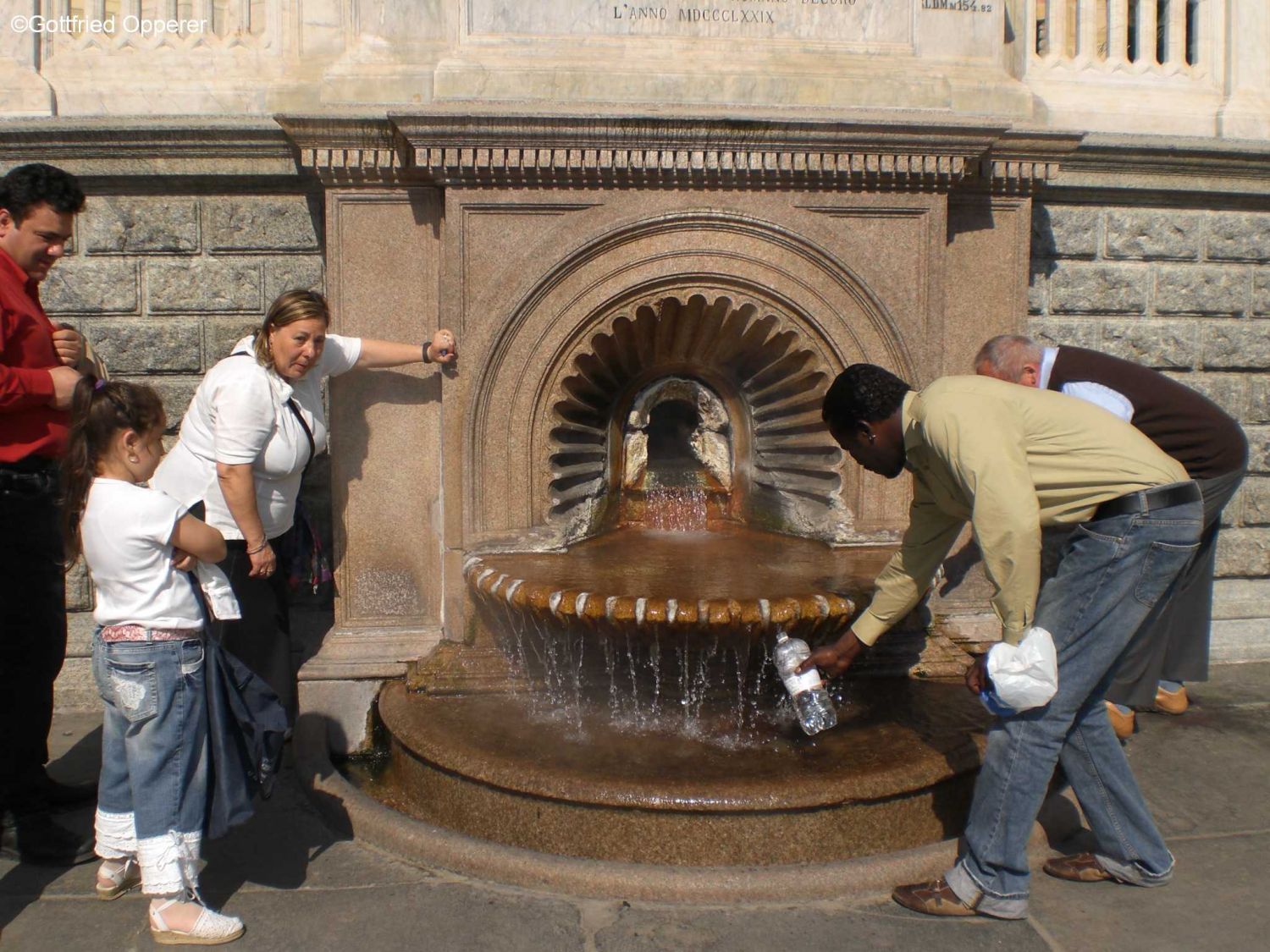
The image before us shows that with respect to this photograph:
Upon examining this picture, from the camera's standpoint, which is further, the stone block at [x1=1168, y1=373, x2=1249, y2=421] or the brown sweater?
the stone block at [x1=1168, y1=373, x2=1249, y2=421]

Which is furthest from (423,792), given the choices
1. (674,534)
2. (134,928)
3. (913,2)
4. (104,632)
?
(913,2)

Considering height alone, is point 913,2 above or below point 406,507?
above

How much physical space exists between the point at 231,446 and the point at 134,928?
5.11 feet

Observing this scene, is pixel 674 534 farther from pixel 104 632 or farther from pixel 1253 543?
pixel 1253 543

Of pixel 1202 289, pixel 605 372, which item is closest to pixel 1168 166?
pixel 1202 289

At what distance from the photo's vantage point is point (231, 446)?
3600 millimetres

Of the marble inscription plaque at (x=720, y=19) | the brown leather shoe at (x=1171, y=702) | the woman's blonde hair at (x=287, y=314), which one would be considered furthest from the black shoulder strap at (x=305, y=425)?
the brown leather shoe at (x=1171, y=702)

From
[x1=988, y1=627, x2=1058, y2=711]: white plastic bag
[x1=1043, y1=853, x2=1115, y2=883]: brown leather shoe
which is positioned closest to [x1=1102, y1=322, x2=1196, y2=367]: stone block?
[x1=1043, y1=853, x2=1115, y2=883]: brown leather shoe

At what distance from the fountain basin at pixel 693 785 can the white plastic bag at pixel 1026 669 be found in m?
0.67

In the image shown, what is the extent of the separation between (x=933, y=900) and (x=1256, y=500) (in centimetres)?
407

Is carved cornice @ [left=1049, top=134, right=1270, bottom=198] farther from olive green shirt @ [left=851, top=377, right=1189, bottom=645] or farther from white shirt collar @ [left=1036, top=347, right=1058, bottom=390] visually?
olive green shirt @ [left=851, top=377, right=1189, bottom=645]

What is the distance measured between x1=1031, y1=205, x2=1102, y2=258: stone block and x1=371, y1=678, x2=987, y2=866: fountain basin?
2.76 metres

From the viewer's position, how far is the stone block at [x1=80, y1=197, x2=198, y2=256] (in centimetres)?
502

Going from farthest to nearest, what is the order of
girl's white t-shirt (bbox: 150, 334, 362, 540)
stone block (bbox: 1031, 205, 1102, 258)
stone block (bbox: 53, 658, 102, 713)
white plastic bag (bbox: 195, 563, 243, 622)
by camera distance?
stone block (bbox: 1031, 205, 1102, 258) < stone block (bbox: 53, 658, 102, 713) < girl's white t-shirt (bbox: 150, 334, 362, 540) < white plastic bag (bbox: 195, 563, 243, 622)
